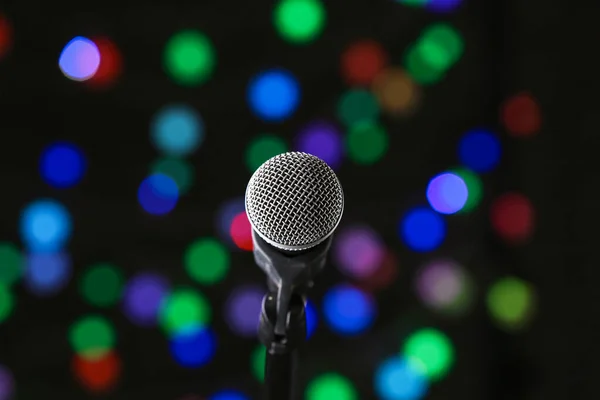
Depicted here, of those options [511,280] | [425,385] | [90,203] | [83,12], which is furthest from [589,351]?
[83,12]

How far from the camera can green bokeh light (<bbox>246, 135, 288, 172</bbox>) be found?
1.40 m

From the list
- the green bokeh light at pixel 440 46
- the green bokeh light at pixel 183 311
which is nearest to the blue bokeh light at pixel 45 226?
the green bokeh light at pixel 183 311

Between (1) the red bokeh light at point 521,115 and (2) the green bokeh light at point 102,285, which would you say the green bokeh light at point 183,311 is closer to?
(2) the green bokeh light at point 102,285

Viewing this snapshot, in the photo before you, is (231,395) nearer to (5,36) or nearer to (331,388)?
(331,388)

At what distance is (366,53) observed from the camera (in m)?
1.39

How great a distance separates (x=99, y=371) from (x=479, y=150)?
41.0 inches

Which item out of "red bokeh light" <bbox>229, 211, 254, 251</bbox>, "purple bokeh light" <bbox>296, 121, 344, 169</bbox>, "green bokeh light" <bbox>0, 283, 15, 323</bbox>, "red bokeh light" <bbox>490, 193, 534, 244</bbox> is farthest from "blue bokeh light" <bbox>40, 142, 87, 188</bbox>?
"red bokeh light" <bbox>490, 193, 534, 244</bbox>

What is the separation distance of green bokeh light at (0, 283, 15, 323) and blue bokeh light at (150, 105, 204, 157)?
0.47 meters

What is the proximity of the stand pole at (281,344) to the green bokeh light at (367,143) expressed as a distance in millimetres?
778

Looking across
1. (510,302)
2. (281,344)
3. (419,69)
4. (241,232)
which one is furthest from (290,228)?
(510,302)

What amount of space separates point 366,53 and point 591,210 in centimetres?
65

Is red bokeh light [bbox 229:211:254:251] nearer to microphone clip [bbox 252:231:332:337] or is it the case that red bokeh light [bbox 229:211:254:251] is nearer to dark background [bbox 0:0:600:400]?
dark background [bbox 0:0:600:400]

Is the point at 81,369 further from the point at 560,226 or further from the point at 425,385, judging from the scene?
the point at 560,226

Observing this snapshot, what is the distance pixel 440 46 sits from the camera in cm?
140
